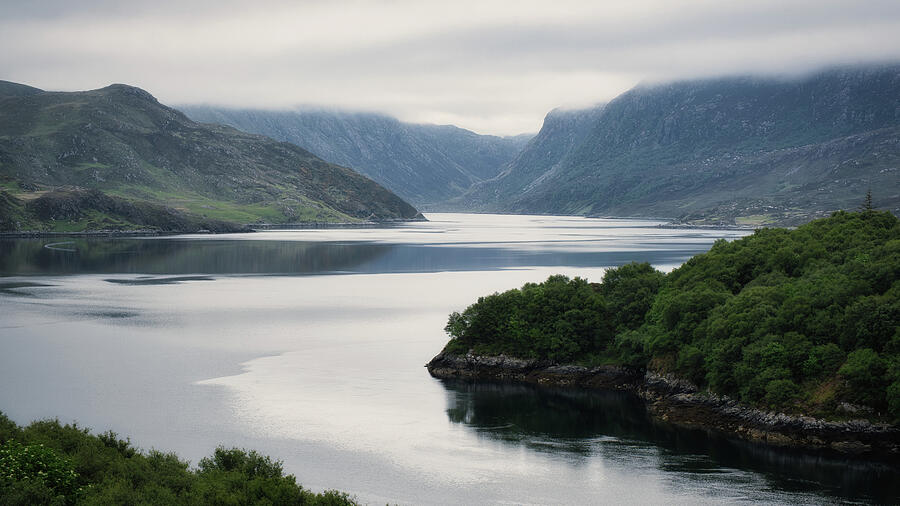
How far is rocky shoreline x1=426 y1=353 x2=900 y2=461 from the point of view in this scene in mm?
67062

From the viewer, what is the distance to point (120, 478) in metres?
47.1

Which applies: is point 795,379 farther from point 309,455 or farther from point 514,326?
point 309,455

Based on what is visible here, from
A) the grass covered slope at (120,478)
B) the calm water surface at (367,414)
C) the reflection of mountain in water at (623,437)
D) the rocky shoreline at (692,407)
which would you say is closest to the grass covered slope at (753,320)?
the rocky shoreline at (692,407)

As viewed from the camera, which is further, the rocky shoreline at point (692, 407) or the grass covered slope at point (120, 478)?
the rocky shoreline at point (692, 407)

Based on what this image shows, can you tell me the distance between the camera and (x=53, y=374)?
296ft

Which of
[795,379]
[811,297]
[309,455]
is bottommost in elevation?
[309,455]

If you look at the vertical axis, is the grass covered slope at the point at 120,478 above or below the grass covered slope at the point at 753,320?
below

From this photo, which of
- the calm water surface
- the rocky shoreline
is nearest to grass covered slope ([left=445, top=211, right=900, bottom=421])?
the rocky shoreline

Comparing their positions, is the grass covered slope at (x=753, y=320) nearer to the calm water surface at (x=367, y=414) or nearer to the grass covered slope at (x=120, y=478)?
the calm water surface at (x=367, y=414)

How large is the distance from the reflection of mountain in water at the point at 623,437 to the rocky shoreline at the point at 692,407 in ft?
6.21

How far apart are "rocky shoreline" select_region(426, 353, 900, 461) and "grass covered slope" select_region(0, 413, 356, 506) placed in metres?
40.4

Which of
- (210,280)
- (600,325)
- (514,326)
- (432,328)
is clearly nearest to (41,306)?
(210,280)

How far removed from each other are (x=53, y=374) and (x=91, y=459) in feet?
149

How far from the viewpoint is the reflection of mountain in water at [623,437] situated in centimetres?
6100
